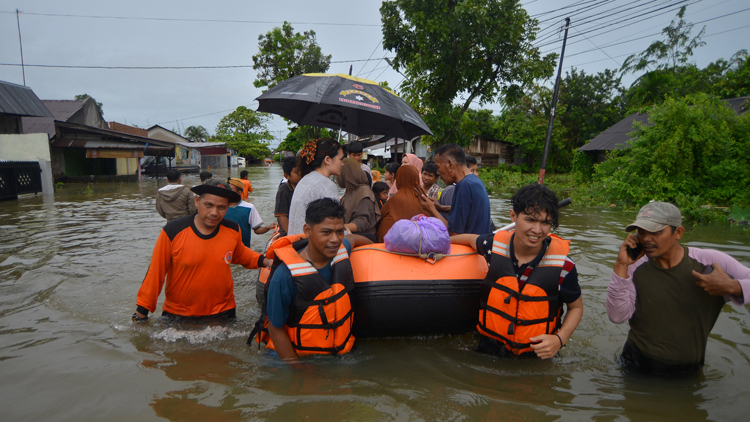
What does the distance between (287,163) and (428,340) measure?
3145 mm

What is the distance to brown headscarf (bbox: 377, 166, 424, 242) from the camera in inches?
169

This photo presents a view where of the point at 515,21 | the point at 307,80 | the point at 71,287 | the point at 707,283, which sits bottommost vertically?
the point at 71,287

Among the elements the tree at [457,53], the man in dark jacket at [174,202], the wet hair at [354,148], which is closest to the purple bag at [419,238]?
the wet hair at [354,148]

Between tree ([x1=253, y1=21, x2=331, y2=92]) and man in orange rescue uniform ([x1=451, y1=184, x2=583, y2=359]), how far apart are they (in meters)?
27.4

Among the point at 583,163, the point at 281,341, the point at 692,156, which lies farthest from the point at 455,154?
the point at 583,163

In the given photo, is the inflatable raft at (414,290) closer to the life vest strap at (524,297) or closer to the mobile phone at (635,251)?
the life vest strap at (524,297)

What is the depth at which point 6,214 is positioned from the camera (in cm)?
1199

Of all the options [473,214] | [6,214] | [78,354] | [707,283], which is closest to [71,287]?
[78,354]

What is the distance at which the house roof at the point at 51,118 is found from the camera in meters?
22.0

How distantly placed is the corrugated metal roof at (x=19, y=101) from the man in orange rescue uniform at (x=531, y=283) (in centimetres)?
2393

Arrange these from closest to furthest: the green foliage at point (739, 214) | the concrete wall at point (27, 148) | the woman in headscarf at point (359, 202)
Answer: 1. the woman in headscarf at point (359, 202)
2. the green foliage at point (739, 214)
3. the concrete wall at point (27, 148)

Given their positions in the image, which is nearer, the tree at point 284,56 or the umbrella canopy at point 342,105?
the umbrella canopy at point 342,105

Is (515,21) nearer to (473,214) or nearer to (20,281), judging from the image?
(473,214)

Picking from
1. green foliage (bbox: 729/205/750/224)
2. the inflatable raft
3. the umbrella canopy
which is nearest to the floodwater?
the inflatable raft
